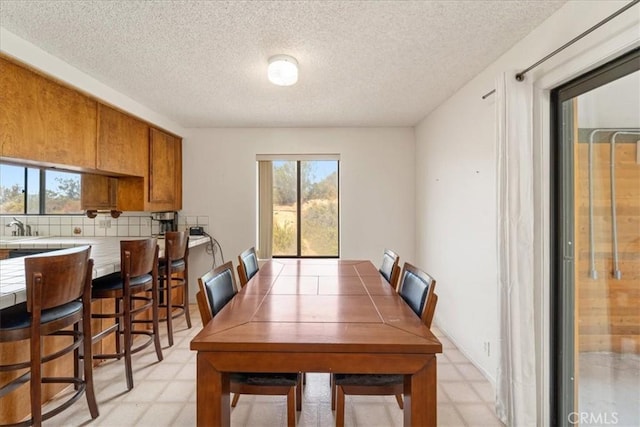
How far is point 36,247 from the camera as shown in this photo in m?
3.00

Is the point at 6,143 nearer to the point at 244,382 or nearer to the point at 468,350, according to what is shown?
the point at 244,382

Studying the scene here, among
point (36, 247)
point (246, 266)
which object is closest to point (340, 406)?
point (246, 266)

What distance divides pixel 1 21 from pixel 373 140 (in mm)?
3322

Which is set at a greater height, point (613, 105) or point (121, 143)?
point (121, 143)

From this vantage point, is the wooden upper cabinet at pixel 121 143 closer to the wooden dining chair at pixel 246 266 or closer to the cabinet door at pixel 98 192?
the cabinet door at pixel 98 192

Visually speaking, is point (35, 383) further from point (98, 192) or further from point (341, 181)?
point (341, 181)

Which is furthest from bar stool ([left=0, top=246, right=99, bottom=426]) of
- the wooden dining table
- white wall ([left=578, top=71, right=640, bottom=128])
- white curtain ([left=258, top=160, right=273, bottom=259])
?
white wall ([left=578, top=71, right=640, bottom=128])

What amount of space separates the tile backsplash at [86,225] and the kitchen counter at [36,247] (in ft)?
0.40

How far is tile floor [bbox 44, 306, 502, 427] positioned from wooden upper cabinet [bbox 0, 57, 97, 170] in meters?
1.67

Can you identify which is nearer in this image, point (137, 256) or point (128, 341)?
point (128, 341)

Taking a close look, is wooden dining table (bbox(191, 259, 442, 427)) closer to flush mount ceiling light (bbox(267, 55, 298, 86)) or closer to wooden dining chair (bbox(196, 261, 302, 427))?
wooden dining chair (bbox(196, 261, 302, 427))

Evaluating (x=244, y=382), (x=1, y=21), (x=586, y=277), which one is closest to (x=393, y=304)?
(x=244, y=382)

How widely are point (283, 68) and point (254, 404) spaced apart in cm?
223

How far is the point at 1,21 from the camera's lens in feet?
5.53
